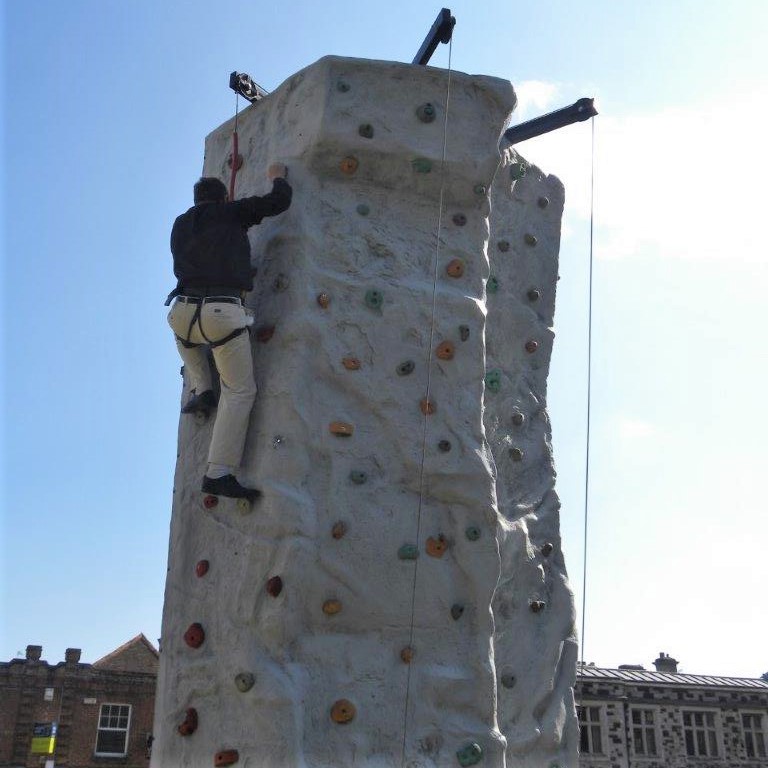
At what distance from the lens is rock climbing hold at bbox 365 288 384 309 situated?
538cm

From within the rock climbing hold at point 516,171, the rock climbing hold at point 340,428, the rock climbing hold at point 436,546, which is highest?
the rock climbing hold at point 516,171

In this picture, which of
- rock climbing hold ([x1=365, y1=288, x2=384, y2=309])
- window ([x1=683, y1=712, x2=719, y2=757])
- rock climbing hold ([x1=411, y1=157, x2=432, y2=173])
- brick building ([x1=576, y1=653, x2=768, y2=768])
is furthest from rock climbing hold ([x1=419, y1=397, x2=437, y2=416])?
window ([x1=683, y1=712, x2=719, y2=757])

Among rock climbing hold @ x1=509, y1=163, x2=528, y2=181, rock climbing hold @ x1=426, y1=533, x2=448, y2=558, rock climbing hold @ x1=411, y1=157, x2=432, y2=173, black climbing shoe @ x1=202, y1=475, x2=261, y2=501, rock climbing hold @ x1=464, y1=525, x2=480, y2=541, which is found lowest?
rock climbing hold @ x1=426, y1=533, x2=448, y2=558

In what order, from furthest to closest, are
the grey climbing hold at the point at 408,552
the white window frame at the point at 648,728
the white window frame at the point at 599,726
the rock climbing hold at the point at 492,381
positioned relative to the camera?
the white window frame at the point at 648,728, the white window frame at the point at 599,726, the rock climbing hold at the point at 492,381, the grey climbing hold at the point at 408,552

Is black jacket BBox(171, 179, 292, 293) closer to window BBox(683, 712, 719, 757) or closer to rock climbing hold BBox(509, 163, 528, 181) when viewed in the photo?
rock climbing hold BBox(509, 163, 528, 181)

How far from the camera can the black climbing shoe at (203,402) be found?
211 inches

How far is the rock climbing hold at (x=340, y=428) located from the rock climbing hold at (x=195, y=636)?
1.19m

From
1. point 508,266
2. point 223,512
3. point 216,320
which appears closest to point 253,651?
point 223,512

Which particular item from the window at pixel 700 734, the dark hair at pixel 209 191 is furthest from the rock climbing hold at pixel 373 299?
the window at pixel 700 734

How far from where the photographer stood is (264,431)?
16.4 ft

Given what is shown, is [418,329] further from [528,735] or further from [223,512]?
[528,735]

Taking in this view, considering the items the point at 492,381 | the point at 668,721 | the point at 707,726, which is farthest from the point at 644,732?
the point at 492,381

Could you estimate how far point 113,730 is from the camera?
84.5 ft

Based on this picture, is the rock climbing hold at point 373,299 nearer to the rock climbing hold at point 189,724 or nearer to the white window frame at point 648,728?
the rock climbing hold at point 189,724
